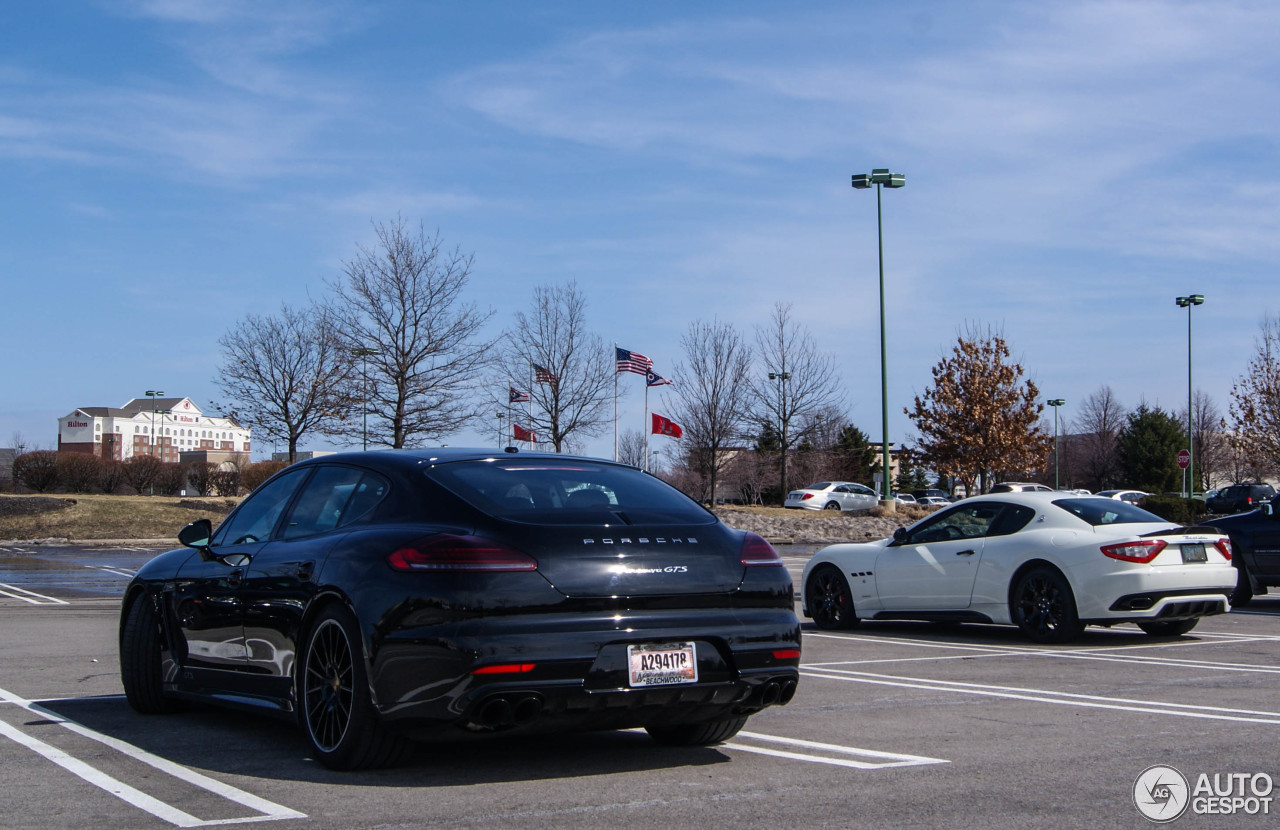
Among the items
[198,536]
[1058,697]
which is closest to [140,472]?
[198,536]

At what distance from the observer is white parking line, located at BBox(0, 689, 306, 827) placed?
454 cm

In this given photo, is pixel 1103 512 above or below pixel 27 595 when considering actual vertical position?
above

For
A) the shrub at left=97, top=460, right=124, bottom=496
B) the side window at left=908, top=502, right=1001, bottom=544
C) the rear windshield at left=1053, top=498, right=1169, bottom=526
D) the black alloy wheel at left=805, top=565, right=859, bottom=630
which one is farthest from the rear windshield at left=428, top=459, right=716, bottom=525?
the shrub at left=97, top=460, right=124, bottom=496

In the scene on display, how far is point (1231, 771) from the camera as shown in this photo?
208 inches

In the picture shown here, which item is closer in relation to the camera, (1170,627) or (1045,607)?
(1045,607)

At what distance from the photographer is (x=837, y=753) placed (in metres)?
5.79

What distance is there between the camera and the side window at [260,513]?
255 inches

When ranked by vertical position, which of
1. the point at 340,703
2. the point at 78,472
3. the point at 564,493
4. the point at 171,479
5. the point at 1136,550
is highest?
the point at 78,472

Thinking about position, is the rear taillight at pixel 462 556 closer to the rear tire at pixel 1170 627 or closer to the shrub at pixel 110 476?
Answer: the rear tire at pixel 1170 627

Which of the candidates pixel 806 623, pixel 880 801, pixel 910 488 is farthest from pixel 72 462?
pixel 910 488

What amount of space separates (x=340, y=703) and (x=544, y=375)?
36.7 metres

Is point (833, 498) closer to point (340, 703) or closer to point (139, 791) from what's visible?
point (340, 703)

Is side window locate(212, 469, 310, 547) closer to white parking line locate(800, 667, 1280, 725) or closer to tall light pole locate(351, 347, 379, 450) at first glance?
white parking line locate(800, 667, 1280, 725)

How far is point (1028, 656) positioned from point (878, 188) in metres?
29.0
